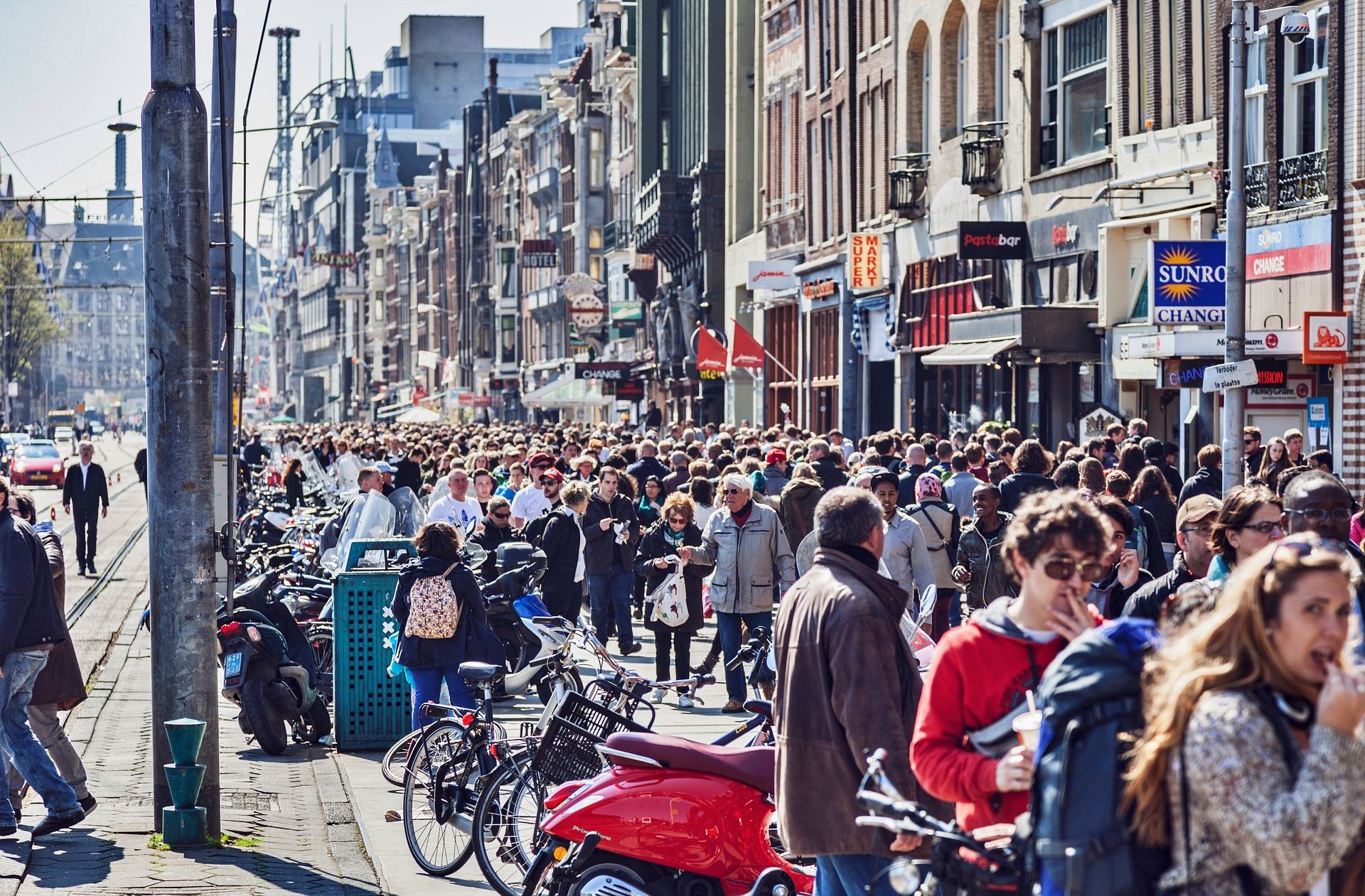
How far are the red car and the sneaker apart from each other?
49972 mm

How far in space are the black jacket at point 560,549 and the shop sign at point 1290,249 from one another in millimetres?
10395

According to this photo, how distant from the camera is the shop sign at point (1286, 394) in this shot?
2338 centimetres

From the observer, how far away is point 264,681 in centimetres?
1249

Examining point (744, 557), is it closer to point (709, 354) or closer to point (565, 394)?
point (709, 354)

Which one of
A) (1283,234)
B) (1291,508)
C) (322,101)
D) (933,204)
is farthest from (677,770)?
(322,101)

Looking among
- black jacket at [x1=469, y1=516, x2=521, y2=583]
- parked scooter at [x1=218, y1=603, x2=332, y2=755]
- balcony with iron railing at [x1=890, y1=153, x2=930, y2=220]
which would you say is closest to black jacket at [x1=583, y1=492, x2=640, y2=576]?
black jacket at [x1=469, y1=516, x2=521, y2=583]

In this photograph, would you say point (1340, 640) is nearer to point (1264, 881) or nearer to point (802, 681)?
point (1264, 881)

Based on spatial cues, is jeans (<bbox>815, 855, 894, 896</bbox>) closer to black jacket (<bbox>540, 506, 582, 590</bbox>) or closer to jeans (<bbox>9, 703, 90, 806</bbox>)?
jeans (<bbox>9, 703, 90, 806</bbox>)

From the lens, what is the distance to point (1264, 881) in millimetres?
3646

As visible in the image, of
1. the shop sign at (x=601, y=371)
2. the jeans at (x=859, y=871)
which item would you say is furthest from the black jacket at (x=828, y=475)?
the shop sign at (x=601, y=371)

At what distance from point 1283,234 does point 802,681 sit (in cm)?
1885

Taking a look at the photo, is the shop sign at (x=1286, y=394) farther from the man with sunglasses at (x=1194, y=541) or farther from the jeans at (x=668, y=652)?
the man with sunglasses at (x=1194, y=541)

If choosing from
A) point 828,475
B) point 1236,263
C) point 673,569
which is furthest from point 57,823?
point 1236,263

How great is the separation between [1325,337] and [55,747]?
15453 millimetres
